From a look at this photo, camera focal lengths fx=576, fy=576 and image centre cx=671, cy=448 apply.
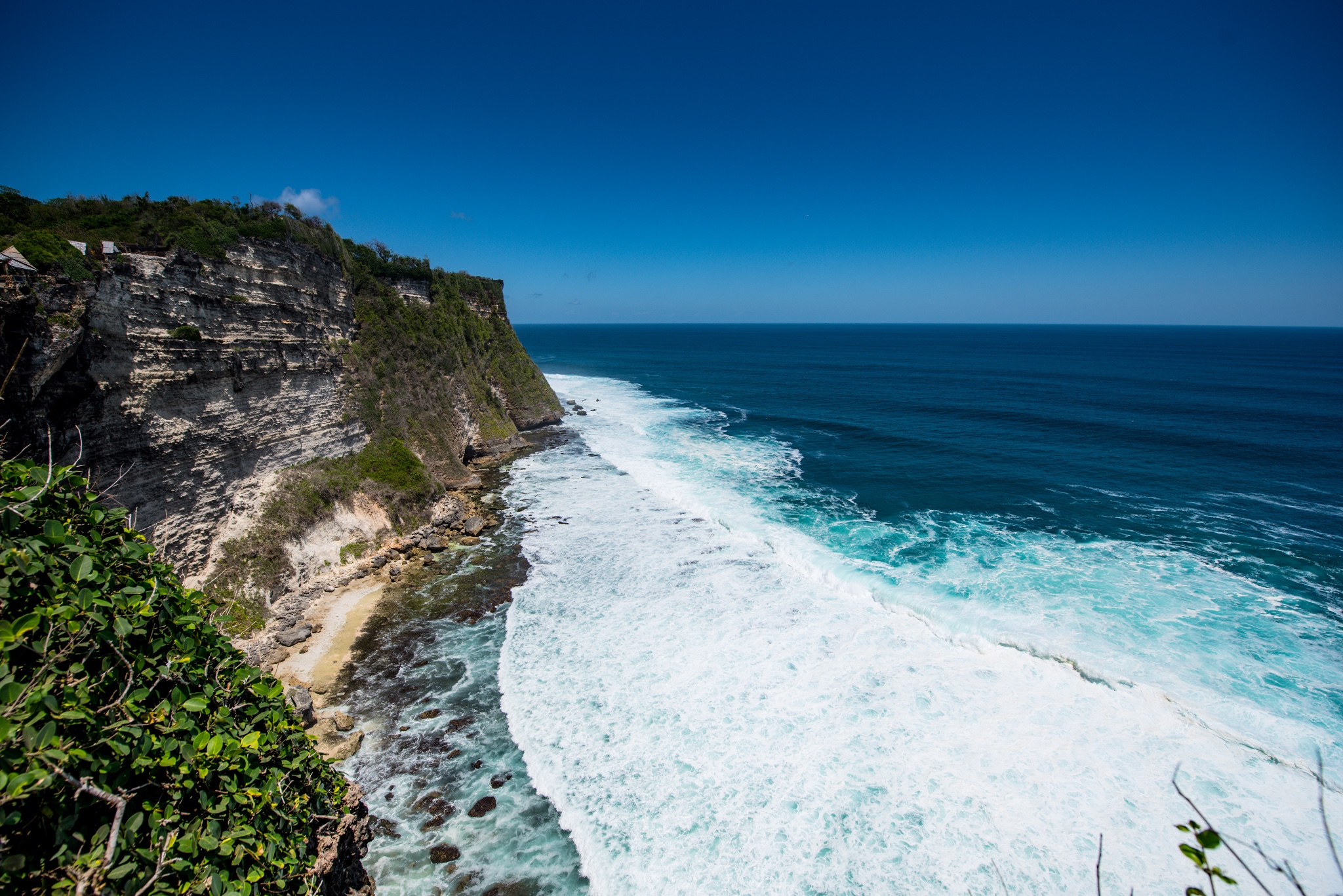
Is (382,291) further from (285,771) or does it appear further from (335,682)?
(285,771)

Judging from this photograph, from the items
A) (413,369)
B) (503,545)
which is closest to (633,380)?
(413,369)

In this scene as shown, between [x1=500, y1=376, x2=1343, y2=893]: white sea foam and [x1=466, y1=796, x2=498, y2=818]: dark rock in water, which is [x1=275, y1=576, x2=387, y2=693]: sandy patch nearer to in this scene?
[x1=500, y1=376, x2=1343, y2=893]: white sea foam

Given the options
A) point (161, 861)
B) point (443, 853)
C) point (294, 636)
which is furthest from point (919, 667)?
point (294, 636)

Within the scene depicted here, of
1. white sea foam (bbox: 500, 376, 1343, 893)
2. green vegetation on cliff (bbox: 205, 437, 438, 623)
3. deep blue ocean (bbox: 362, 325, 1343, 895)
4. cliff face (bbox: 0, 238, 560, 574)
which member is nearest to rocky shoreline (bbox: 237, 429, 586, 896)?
deep blue ocean (bbox: 362, 325, 1343, 895)

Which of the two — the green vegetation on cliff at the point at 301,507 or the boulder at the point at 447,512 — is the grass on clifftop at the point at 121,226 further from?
the boulder at the point at 447,512

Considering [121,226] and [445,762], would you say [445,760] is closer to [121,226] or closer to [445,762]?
[445,762]
